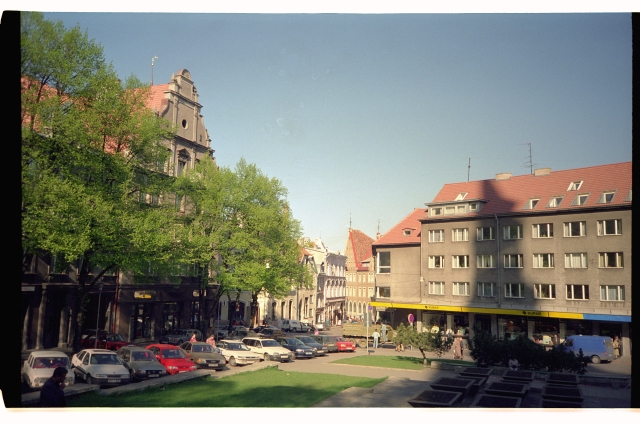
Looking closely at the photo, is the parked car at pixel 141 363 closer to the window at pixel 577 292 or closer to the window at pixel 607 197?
the window at pixel 577 292

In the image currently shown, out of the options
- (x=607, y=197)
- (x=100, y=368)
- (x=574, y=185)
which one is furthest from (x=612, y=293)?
(x=100, y=368)

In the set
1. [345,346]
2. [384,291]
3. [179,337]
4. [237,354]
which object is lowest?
[345,346]

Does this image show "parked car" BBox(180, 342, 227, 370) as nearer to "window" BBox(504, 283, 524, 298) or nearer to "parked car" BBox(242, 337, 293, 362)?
"parked car" BBox(242, 337, 293, 362)

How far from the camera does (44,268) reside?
31547mm

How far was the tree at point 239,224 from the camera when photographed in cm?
3647

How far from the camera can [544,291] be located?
4009 cm

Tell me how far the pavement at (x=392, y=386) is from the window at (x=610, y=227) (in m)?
10.5

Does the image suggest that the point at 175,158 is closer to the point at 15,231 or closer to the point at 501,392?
the point at 15,231

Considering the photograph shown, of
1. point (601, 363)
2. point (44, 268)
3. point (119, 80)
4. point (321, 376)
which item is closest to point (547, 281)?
point (601, 363)

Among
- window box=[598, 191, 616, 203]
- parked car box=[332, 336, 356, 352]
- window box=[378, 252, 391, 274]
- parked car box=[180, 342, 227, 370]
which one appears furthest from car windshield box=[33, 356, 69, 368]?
window box=[598, 191, 616, 203]

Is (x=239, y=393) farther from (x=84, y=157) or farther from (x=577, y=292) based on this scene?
(x=577, y=292)

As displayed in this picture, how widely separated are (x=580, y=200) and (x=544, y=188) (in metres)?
3.38

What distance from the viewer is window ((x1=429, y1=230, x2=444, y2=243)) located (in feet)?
152

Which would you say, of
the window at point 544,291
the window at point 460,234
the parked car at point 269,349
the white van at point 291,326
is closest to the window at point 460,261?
the window at point 460,234
